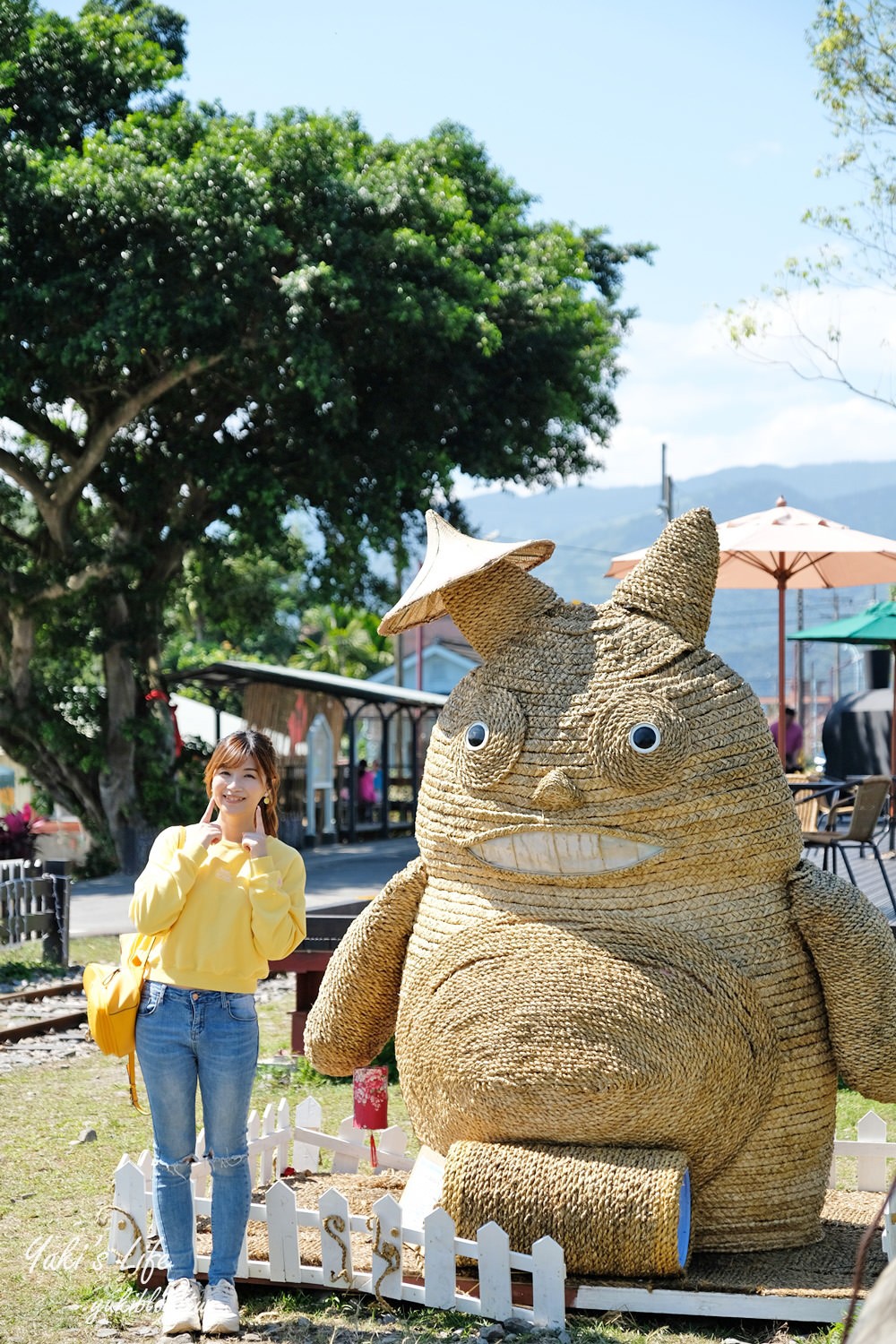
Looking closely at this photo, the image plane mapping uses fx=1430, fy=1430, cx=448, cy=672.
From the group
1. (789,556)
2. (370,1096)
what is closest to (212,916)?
(370,1096)

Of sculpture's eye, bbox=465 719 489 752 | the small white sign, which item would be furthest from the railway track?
sculpture's eye, bbox=465 719 489 752

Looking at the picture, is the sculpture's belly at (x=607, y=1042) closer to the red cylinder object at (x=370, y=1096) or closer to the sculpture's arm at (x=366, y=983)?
the sculpture's arm at (x=366, y=983)

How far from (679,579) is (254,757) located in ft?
4.67

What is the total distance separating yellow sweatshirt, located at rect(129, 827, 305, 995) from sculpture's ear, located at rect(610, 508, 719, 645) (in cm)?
139

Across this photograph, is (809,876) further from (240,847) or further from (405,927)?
(240,847)

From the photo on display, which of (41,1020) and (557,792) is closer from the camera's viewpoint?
(557,792)

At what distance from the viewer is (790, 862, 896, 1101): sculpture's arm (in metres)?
4.09

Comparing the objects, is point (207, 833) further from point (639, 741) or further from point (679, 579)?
point (679, 579)

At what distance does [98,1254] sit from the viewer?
14.9ft

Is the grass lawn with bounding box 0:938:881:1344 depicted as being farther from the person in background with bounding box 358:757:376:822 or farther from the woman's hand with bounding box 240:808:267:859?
the person in background with bounding box 358:757:376:822

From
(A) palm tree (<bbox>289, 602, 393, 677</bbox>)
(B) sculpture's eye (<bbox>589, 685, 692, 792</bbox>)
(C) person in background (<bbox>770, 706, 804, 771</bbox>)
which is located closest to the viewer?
(B) sculpture's eye (<bbox>589, 685, 692, 792</bbox>)

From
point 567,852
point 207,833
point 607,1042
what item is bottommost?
point 607,1042

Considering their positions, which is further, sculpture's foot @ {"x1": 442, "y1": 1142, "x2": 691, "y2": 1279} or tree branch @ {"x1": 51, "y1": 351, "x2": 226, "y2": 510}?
tree branch @ {"x1": 51, "y1": 351, "x2": 226, "y2": 510}

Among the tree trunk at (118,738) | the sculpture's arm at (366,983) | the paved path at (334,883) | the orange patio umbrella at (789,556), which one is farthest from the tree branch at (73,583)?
the sculpture's arm at (366,983)
